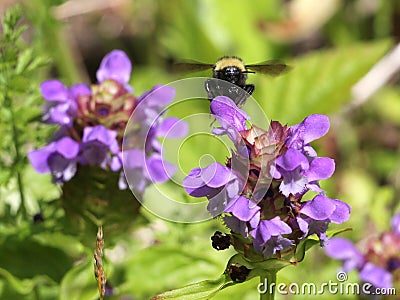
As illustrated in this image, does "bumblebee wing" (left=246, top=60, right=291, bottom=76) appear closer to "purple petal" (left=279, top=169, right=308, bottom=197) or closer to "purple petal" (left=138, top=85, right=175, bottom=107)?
"purple petal" (left=138, top=85, right=175, bottom=107)

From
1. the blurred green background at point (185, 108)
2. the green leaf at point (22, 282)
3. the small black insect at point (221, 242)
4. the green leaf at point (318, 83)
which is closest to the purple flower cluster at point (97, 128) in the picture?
the blurred green background at point (185, 108)

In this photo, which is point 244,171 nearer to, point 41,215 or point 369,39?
point 41,215

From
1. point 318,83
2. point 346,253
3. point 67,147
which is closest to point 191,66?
point 67,147

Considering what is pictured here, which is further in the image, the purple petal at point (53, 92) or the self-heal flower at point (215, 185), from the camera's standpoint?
the purple petal at point (53, 92)

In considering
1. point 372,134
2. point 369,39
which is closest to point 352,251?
point 372,134

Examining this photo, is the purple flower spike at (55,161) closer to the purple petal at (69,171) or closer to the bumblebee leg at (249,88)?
the purple petal at (69,171)

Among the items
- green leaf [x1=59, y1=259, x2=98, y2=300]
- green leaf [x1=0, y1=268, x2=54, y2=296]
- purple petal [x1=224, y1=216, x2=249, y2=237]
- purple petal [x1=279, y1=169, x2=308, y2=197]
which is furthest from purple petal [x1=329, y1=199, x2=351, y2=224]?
green leaf [x1=0, y1=268, x2=54, y2=296]
